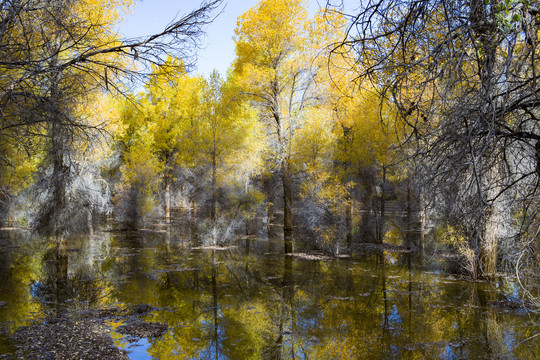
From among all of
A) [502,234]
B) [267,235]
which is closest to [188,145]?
[267,235]

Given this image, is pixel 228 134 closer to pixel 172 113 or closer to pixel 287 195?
pixel 287 195

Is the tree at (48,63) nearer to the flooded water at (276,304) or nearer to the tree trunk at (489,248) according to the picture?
the flooded water at (276,304)

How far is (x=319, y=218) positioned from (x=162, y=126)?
45.7 ft

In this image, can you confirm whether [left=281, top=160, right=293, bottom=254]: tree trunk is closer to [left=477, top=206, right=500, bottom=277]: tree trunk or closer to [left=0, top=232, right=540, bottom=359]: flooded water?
[left=0, top=232, right=540, bottom=359]: flooded water

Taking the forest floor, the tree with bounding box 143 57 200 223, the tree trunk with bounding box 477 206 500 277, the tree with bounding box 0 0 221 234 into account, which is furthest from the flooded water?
the tree with bounding box 143 57 200 223

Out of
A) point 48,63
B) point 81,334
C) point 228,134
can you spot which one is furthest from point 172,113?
point 48,63

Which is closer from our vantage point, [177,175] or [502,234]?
[502,234]

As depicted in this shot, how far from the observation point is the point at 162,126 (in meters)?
24.8

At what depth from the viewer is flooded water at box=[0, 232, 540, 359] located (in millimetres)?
6293

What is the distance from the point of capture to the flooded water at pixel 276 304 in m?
6.29

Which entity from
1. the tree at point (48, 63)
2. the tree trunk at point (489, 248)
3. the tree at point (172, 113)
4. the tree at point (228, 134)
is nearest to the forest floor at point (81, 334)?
the tree at point (48, 63)

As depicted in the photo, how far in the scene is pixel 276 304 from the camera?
8609mm

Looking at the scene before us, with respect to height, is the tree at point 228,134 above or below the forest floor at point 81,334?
above

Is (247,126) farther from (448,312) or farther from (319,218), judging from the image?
(448,312)
